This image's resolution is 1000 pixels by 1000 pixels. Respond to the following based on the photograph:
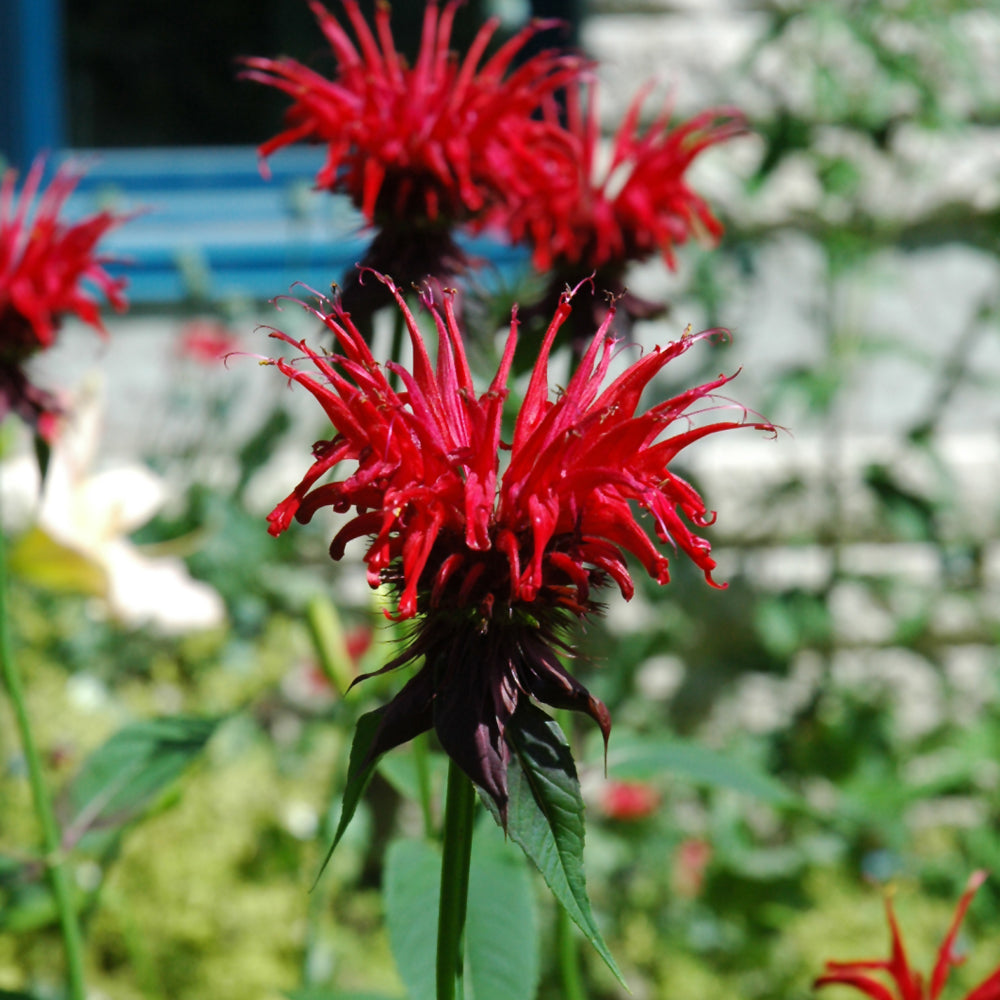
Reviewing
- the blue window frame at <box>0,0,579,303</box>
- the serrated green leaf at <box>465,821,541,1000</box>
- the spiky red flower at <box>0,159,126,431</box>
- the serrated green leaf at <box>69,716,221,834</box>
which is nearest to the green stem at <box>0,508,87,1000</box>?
the serrated green leaf at <box>69,716,221,834</box>

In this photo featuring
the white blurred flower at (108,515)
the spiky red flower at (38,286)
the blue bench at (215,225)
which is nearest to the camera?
the spiky red flower at (38,286)

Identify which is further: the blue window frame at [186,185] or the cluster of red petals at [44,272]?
the blue window frame at [186,185]

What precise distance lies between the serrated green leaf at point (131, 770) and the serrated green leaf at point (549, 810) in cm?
42

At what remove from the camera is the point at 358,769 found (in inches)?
19.5

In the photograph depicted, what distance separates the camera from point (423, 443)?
0.57 metres

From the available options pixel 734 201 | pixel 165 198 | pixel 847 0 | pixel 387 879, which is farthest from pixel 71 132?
pixel 387 879

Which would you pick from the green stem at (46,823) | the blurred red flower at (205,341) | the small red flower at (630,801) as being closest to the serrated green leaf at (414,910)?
the green stem at (46,823)

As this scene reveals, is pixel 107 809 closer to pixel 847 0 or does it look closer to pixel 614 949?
pixel 614 949

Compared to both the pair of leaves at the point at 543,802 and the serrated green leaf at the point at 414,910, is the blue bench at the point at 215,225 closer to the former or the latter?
the serrated green leaf at the point at 414,910

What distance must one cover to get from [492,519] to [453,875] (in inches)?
6.7

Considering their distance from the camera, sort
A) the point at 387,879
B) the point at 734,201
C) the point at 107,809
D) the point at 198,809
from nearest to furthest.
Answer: the point at 387,879 → the point at 107,809 → the point at 198,809 → the point at 734,201

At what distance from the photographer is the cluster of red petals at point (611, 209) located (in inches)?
39.4

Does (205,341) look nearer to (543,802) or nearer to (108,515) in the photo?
(108,515)

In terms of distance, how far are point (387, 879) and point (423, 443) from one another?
1.00 feet
